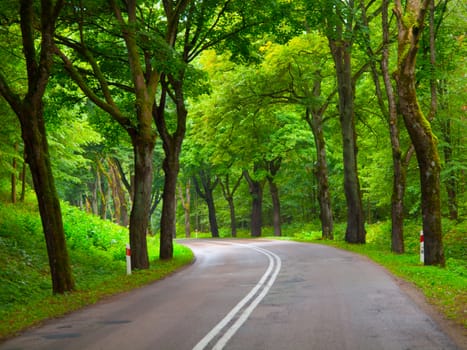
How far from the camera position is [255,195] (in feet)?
140

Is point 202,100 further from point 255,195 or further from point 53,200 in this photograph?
point 53,200

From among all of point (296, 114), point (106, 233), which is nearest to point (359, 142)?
point (296, 114)

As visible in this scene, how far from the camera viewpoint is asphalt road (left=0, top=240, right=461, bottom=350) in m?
6.43

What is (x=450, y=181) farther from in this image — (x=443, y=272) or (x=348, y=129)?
(x=443, y=272)

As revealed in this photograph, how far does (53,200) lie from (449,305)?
8.55 metres

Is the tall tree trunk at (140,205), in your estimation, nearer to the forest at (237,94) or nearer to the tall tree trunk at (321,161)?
the forest at (237,94)

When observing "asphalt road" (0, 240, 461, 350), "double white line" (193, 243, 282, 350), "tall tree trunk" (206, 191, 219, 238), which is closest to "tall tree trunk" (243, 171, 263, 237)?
"tall tree trunk" (206, 191, 219, 238)

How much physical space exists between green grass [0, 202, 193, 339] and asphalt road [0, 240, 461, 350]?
0.80m

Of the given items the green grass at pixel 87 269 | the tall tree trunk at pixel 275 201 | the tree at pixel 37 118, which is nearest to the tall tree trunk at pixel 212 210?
the tall tree trunk at pixel 275 201

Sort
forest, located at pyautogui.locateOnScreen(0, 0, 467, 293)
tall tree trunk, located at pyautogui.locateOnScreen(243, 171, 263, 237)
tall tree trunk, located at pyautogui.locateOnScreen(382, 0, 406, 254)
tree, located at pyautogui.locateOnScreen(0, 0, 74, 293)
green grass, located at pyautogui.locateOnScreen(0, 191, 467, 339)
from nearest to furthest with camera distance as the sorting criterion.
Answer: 1. green grass, located at pyautogui.locateOnScreen(0, 191, 467, 339)
2. tree, located at pyautogui.locateOnScreen(0, 0, 74, 293)
3. forest, located at pyautogui.locateOnScreen(0, 0, 467, 293)
4. tall tree trunk, located at pyautogui.locateOnScreen(382, 0, 406, 254)
5. tall tree trunk, located at pyautogui.locateOnScreen(243, 171, 263, 237)

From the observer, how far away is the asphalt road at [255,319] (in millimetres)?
6434

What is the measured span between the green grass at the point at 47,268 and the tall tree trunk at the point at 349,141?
8628 mm

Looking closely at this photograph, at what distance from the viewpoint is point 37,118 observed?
11570mm

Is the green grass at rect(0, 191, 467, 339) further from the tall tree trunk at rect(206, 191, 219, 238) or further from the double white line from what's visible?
the tall tree trunk at rect(206, 191, 219, 238)
